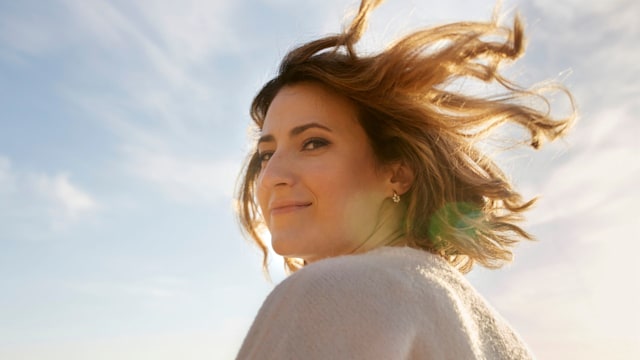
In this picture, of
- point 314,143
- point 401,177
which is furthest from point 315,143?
point 401,177

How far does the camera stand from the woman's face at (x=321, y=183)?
3.05 m

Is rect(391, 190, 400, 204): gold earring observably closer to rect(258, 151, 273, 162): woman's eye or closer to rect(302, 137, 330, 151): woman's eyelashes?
rect(302, 137, 330, 151): woman's eyelashes

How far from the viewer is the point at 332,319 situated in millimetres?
1838

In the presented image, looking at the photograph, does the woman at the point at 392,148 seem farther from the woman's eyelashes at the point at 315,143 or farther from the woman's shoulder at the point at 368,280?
the woman's shoulder at the point at 368,280

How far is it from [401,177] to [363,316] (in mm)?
1461

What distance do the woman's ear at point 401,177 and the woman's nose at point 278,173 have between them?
0.45m

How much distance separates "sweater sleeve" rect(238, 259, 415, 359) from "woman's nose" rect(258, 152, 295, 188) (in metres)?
1.22

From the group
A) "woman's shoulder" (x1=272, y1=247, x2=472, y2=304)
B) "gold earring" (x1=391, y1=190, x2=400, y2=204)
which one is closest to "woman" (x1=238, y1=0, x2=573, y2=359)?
"gold earring" (x1=391, y1=190, x2=400, y2=204)

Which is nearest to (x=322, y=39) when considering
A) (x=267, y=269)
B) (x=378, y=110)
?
(x=378, y=110)

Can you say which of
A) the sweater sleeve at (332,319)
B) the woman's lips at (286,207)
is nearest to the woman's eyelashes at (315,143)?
the woman's lips at (286,207)

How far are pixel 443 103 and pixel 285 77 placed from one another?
31.9 inches

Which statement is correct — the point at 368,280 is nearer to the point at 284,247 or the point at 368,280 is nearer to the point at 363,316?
the point at 363,316

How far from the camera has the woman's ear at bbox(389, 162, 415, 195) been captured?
3.21 meters

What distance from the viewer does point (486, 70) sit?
338 cm
